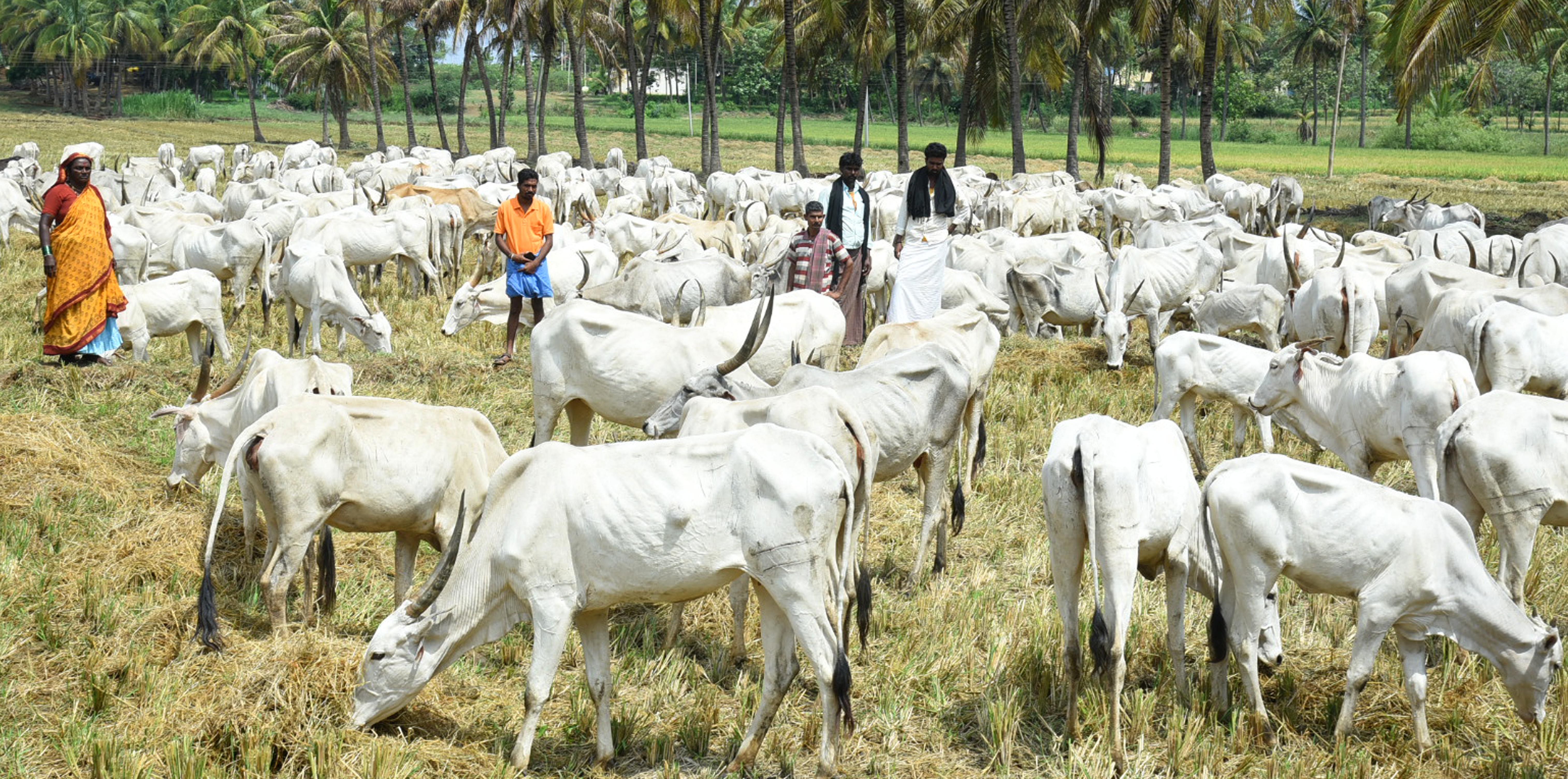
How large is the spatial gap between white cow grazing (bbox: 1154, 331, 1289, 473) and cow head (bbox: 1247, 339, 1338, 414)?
1.29 meters

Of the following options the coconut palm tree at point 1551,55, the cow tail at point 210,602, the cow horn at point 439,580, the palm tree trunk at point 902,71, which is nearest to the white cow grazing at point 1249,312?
the cow horn at point 439,580

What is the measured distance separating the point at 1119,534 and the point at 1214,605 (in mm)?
637

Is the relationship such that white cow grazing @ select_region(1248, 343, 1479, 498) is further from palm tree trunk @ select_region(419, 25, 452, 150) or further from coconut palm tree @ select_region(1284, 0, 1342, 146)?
coconut palm tree @ select_region(1284, 0, 1342, 146)

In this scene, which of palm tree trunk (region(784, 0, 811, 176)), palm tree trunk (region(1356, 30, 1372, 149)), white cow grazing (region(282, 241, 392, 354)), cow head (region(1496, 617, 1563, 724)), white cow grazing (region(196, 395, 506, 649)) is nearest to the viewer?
cow head (region(1496, 617, 1563, 724))

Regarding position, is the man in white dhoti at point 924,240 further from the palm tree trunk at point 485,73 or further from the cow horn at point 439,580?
the palm tree trunk at point 485,73

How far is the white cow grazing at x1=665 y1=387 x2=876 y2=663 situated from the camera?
6.11 m

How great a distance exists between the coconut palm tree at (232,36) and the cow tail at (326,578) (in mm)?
52074

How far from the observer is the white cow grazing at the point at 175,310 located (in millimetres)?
12141

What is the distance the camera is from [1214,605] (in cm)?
577

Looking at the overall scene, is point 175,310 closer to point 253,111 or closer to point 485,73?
point 485,73

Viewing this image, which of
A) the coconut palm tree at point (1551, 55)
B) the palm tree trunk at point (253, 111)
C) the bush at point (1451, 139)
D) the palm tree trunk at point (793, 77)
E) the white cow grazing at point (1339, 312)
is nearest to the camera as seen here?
the white cow grazing at point (1339, 312)

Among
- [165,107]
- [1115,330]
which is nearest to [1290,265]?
[1115,330]

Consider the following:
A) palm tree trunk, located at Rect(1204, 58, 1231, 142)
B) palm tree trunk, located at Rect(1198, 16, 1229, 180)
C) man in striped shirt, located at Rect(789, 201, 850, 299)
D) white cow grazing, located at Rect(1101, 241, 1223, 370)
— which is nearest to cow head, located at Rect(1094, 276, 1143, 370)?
white cow grazing, located at Rect(1101, 241, 1223, 370)

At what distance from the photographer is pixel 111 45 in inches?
2867
